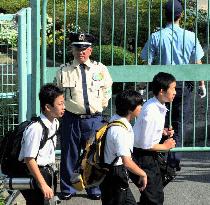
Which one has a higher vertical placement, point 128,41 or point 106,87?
point 128,41

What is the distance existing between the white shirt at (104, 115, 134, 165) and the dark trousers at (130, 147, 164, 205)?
47 centimetres

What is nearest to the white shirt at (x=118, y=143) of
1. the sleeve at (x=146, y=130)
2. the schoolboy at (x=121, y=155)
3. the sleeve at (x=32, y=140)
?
the schoolboy at (x=121, y=155)

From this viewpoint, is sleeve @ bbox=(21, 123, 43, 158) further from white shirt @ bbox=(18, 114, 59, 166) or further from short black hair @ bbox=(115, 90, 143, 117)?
short black hair @ bbox=(115, 90, 143, 117)

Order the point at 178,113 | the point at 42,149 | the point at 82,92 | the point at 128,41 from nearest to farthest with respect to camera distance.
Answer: the point at 42,149 < the point at 82,92 < the point at 178,113 < the point at 128,41

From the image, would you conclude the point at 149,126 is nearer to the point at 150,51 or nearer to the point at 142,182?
the point at 142,182

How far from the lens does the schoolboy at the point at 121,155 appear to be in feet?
20.3

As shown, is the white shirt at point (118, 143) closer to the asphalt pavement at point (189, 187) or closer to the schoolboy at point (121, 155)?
the schoolboy at point (121, 155)

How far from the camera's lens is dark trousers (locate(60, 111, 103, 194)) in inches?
314

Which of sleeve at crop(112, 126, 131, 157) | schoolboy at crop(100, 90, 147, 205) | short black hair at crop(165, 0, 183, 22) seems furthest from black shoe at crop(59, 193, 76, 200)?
short black hair at crop(165, 0, 183, 22)

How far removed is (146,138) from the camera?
668 cm

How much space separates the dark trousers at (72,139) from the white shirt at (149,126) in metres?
1.25

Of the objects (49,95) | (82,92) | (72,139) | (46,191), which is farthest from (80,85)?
(46,191)

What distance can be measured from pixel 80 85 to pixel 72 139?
60cm

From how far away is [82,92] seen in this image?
7.86m
